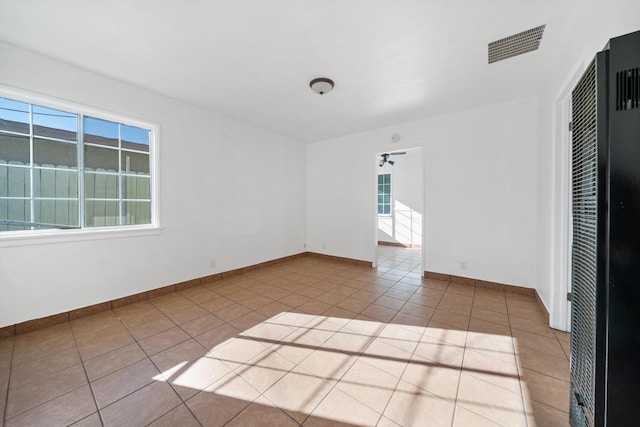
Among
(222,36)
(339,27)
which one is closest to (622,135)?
(339,27)

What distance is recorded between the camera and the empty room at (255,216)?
51.7 inches

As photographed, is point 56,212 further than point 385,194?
No

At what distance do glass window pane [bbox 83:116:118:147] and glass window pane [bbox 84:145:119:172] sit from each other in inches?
3.1

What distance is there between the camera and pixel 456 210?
365cm

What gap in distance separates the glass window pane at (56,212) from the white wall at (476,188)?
4179mm

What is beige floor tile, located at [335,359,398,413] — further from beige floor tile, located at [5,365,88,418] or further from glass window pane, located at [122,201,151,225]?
glass window pane, located at [122,201,151,225]

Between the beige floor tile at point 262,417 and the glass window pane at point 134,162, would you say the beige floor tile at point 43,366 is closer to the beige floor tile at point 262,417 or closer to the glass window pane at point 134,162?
the beige floor tile at point 262,417

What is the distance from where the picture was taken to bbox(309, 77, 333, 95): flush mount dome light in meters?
2.66

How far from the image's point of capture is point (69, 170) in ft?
8.38

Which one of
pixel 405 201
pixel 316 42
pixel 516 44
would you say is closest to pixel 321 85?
pixel 316 42

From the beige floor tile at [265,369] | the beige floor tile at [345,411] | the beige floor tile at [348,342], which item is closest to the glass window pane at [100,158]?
the beige floor tile at [265,369]

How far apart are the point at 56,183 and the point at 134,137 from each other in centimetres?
94

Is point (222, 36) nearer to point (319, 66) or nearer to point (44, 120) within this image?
point (319, 66)

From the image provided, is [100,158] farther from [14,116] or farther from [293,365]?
[293,365]
